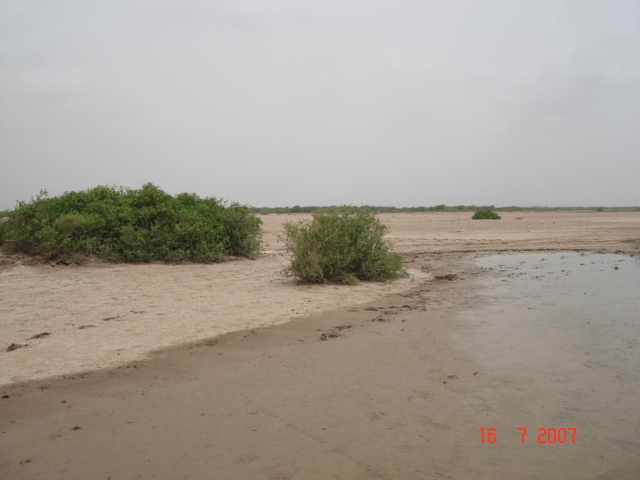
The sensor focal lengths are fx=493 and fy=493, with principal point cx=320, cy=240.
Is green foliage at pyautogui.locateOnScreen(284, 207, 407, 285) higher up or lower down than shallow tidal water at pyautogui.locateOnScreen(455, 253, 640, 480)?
higher up

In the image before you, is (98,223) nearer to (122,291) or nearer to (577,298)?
(122,291)

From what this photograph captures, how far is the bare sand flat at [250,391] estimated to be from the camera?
137 inches

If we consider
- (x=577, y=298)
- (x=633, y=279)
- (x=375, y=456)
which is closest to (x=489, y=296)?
(x=577, y=298)

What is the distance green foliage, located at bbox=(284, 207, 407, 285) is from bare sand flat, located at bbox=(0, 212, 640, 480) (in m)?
1.33

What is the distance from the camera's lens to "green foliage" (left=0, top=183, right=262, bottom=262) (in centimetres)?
1256

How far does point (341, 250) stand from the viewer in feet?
36.4

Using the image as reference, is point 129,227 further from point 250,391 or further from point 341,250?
point 250,391

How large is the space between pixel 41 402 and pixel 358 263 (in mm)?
7732
